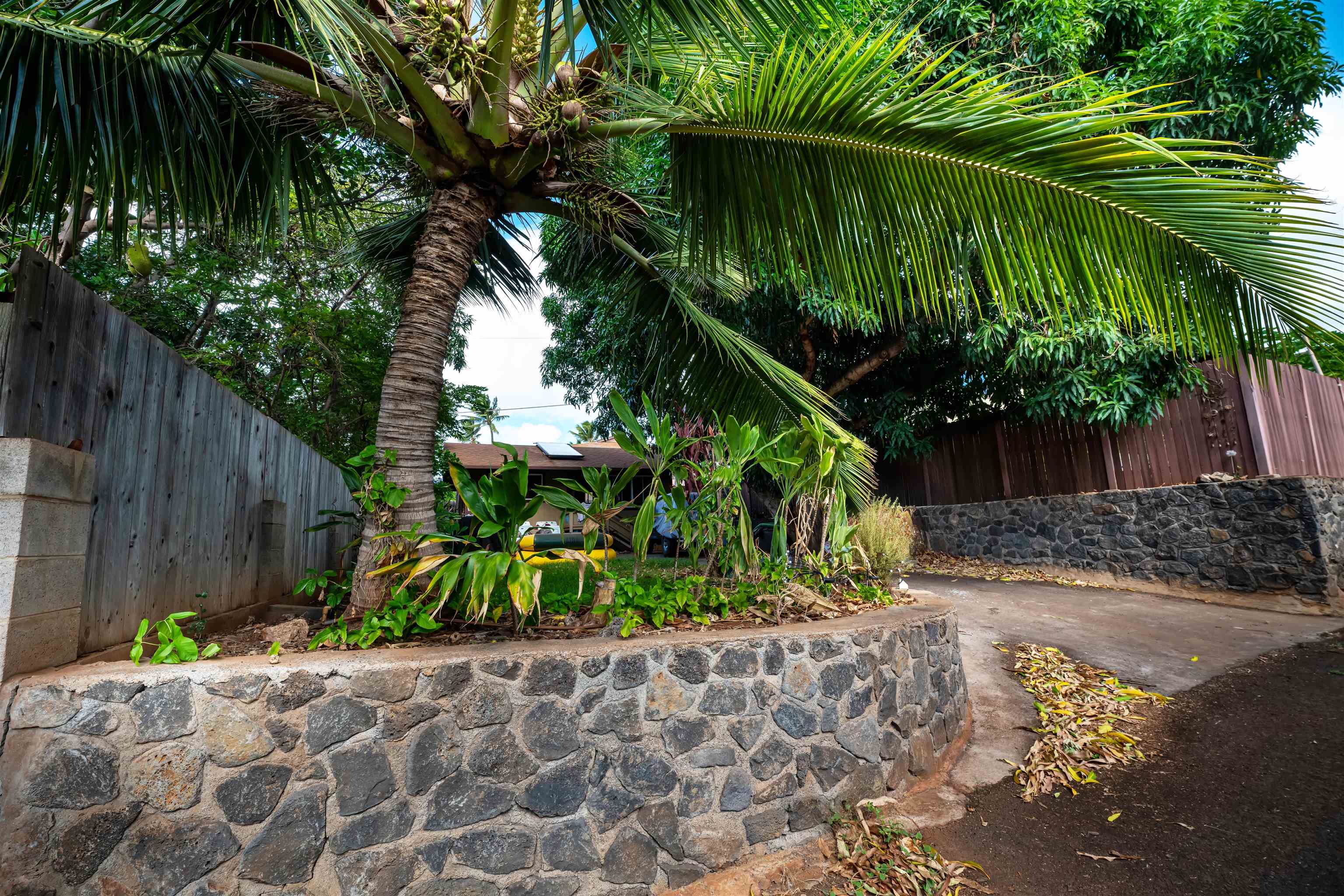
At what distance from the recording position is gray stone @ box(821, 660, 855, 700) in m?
2.71

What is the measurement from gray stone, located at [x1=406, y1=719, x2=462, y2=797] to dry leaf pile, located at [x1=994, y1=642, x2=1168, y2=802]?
265cm

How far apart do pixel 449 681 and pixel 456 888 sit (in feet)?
2.22

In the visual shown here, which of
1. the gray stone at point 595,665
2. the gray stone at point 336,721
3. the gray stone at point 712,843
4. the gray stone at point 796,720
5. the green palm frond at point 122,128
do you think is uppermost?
the green palm frond at point 122,128

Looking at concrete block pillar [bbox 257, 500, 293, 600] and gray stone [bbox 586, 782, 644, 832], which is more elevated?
concrete block pillar [bbox 257, 500, 293, 600]

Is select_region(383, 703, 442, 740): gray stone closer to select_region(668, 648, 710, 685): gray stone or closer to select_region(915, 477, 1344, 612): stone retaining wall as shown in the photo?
select_region(668, 648, 710, 685): gray stone

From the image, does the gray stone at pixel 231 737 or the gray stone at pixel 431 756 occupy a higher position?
the gray stone at pixel 231 737

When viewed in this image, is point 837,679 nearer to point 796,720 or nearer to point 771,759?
point 796,720

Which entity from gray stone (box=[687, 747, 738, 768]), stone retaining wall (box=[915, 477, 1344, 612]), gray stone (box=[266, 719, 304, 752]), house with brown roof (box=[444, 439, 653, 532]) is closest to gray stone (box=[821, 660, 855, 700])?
gray stone (box=[687, 747, 738, 768])

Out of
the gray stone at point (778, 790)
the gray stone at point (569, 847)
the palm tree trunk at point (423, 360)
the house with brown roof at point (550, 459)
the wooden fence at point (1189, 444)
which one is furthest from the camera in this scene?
the house with brown roof at point (550, 459)

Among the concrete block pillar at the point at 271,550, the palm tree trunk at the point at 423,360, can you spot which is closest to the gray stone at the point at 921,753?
the palm tree trunk at the point at 423,360

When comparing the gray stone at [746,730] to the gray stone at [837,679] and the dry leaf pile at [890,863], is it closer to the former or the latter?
the gray stone at [837,679]

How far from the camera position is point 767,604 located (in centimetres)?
310

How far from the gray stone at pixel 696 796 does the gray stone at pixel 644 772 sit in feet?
0.19

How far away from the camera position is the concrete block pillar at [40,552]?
1.76 metres
